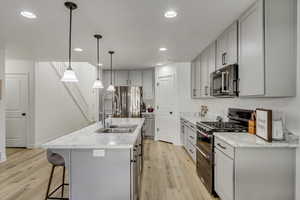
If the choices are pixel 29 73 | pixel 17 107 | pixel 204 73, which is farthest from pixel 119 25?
pixel 17 107

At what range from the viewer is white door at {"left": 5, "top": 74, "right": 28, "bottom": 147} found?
521 cm

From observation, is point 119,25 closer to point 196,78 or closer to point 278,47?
point 278,47

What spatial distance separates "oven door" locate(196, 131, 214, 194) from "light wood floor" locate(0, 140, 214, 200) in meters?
0.14

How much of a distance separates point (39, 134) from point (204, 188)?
4.71 m

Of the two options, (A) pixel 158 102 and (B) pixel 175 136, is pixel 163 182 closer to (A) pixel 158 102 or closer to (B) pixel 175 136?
(B) pixel 175 136

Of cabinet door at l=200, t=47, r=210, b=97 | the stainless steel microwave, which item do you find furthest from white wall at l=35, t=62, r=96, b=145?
the stainless steel microwave

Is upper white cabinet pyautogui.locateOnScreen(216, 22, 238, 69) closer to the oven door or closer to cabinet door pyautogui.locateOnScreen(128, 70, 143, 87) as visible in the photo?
the oven door

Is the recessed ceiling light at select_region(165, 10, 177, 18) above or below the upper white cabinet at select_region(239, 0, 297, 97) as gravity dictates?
above

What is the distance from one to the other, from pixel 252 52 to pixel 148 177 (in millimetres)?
2513

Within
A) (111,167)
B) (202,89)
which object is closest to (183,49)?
(202,89)

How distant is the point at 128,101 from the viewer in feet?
21.7

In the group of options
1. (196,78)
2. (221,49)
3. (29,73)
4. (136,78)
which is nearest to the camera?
(221,49)

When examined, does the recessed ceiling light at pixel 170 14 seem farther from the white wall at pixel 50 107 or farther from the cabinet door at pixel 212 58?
the white wall at pixel 50 107

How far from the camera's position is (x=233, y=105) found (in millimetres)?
3445
